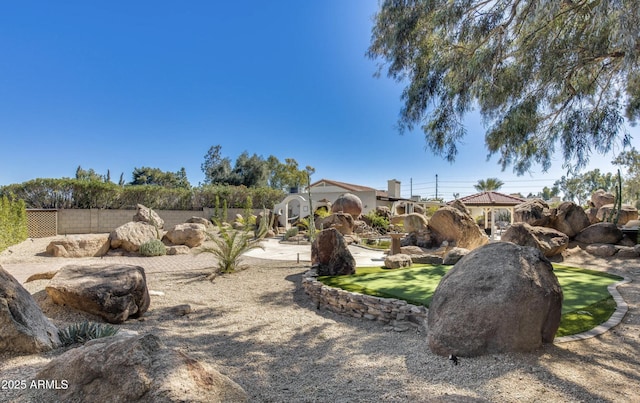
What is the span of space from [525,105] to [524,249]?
4075 mm

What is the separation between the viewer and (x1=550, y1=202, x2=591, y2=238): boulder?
13625 millimetres

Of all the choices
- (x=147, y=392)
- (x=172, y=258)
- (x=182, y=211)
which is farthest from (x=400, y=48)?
(x=182, y=211)

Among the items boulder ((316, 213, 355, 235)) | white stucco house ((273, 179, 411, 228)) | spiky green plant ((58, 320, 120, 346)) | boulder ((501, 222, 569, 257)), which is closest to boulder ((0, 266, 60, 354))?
spiky green plant ((58, 320, 120, 346))

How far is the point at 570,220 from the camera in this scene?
13750mm

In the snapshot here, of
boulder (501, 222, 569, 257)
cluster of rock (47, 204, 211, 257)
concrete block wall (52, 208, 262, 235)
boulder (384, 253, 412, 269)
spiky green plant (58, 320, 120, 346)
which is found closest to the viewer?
spiky green plant (58, 320, 120, 346)

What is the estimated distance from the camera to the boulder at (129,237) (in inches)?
510

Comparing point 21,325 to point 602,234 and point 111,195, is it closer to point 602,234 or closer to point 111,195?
point 602,234

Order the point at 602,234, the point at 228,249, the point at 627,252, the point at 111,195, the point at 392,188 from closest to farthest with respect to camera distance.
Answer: the point at 228,249
the point at 627,252
the point at 602,234
the point at 111,195
the point at 392,188

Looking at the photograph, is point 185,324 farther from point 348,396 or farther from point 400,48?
point 400,48

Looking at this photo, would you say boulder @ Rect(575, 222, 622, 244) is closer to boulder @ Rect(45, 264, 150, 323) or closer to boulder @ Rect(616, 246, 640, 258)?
boulder @ Rect(616, 246, 640, 258)

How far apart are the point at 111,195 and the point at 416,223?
20.3 metres

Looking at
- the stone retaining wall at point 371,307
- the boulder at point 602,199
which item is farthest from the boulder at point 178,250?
the boulder at point 602,199

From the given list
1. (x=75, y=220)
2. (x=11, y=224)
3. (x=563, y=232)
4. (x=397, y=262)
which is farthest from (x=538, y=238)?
(x=75, y=220)

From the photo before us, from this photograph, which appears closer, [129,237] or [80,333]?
[80,333]
